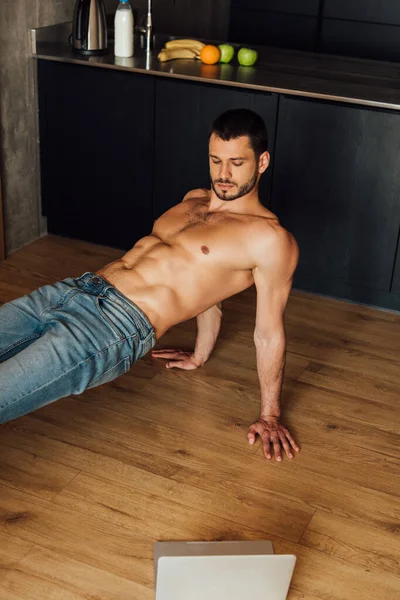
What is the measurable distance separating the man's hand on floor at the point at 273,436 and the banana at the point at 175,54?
178 centimetres

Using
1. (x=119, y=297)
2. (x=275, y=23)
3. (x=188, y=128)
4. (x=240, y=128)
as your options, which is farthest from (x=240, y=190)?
(x=275, y=23)

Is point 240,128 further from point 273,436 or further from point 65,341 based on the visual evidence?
point 273,436

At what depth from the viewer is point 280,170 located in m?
3.24

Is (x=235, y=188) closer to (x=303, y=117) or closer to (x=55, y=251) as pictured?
(x=303, y=117)

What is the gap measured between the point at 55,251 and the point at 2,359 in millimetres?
1568

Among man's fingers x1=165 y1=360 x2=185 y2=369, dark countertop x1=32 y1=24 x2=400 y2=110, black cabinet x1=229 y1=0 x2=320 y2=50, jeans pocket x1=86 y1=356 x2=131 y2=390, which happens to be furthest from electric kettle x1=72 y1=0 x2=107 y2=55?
black cabinet x1=229 y1=0 x2=320 y2=50

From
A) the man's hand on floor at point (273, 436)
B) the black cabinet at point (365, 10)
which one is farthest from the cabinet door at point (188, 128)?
the black cabinet at point (365, 10)

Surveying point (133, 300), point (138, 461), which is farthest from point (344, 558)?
point (133, 300)

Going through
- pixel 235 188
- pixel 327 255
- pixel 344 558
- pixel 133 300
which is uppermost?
pixel 235 188

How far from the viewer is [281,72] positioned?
135 inches

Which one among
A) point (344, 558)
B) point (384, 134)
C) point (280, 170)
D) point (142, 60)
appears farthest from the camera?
point (142, 60)

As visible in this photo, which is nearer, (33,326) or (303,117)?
(33,326)

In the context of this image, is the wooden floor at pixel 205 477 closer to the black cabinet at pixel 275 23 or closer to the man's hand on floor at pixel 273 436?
the man's hand on floor at pixel 273 436

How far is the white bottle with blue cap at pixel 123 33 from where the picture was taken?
3471mm
